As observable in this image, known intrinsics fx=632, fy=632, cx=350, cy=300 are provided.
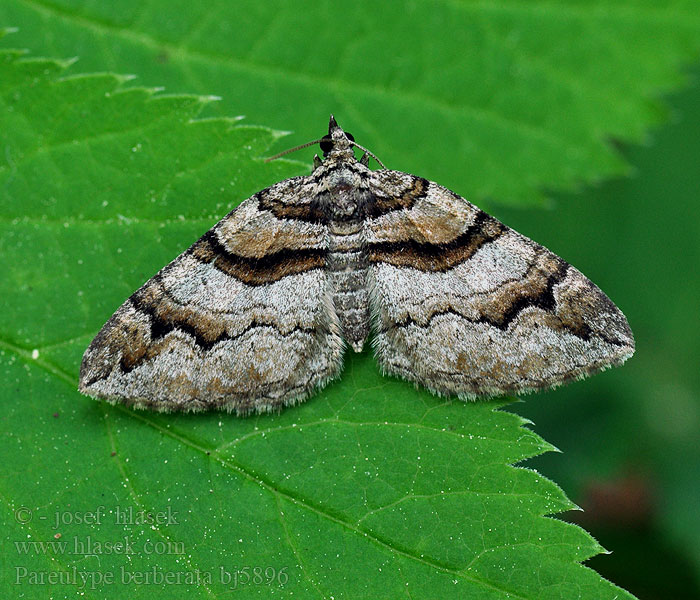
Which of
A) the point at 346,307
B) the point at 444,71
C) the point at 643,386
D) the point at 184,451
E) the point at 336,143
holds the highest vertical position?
the point at 444,71

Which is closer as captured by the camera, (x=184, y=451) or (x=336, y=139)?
(x=184, y=451)

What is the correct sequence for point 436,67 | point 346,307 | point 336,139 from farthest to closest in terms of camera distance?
point 436,67, point 336,139, point 346,307

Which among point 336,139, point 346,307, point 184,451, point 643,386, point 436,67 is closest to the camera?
→ point 184,451

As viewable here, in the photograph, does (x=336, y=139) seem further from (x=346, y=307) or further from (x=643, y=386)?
(x=643, y=386)

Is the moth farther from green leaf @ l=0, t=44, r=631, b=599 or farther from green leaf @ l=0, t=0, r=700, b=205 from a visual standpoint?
green leaf @ l=0, t=0, r=700, b=205

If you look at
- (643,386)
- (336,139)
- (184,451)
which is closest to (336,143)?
(336,139)

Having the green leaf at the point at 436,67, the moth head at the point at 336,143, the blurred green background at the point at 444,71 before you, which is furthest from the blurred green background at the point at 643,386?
the moth head at the point at 336,143

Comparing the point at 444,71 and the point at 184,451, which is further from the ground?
the point at 444,71
